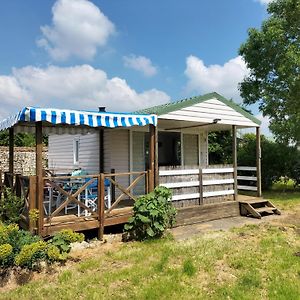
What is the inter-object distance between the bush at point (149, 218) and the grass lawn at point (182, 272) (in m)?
0.30

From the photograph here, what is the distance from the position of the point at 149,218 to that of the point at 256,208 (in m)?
4.75

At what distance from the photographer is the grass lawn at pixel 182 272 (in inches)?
178

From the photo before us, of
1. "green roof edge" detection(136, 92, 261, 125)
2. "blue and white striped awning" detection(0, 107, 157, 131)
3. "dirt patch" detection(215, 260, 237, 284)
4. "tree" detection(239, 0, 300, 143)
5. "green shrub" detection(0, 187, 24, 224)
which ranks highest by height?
"tree" detection(239, 0, 300, 143)

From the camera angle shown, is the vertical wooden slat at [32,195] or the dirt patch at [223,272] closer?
the dirt patch at [223,272]

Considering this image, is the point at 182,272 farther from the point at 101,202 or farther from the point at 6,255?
the point at 6,255

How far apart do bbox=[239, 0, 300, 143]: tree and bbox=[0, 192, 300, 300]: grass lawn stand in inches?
368

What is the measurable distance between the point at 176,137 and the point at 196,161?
1.36m

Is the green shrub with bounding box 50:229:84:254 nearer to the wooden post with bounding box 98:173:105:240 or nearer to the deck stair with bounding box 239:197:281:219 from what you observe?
the wooden post with bounding box 98:173:105:240

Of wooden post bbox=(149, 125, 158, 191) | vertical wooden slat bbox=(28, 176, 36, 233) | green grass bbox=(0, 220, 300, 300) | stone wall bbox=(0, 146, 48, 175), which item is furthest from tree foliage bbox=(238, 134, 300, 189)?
stone wall bbox=(0, 146, 48, 175)

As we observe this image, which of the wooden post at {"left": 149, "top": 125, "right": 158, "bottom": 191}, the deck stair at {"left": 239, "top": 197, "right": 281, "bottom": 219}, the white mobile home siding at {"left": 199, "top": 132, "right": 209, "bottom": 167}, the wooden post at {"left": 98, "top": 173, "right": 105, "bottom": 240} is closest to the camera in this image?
the wooden post at {"left": 98, "top": 173, "right": 105, "bottom": 240}

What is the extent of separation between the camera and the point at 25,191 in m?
6.98

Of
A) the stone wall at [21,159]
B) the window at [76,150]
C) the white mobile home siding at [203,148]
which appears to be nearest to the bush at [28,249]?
the window at [76,150]

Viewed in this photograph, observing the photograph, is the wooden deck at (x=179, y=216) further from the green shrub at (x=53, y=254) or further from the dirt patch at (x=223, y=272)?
the dirt patch at (x=223, y=272)

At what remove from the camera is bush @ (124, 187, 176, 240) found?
22.9ft
